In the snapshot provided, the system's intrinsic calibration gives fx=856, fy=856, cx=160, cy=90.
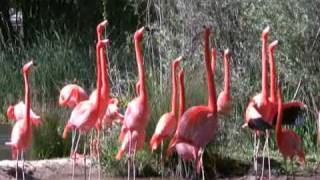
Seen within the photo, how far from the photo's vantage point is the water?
10008 millimetres

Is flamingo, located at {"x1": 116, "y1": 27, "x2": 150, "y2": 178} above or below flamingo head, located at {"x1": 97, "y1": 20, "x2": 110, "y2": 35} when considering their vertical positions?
below

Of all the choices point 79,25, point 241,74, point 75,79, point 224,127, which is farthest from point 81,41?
point 224,127

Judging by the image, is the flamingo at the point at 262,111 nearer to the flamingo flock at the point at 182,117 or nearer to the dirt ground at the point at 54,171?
the flamingo flock at the point at 182,117

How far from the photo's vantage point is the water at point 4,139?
10.0m

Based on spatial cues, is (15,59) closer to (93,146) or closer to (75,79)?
(75,79)

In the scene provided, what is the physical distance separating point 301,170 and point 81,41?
29.8 feet

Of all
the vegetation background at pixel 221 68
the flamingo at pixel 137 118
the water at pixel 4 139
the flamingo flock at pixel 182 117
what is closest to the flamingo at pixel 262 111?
the flamingo flock at pixel 182 117

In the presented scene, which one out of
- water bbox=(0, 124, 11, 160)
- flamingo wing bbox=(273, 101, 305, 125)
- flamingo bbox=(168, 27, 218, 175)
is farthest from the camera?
water bbox=(0, 124, 11, 160)

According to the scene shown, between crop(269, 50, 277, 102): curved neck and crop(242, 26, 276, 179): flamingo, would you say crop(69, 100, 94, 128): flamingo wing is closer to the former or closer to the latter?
crop(242, 26, 276, 179): flamingo

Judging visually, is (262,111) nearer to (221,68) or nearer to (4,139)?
(221,68)

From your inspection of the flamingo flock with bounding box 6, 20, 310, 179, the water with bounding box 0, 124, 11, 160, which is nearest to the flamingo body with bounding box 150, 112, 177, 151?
the flamingo flock with bounding box 6, 20, 310, 179

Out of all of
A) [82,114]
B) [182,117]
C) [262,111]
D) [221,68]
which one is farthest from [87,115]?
[221,68]

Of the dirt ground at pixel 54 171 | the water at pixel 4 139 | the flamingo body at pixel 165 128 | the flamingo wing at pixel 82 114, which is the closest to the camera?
the flamingo wing at pixel 82 114

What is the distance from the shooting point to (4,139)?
434 inches
